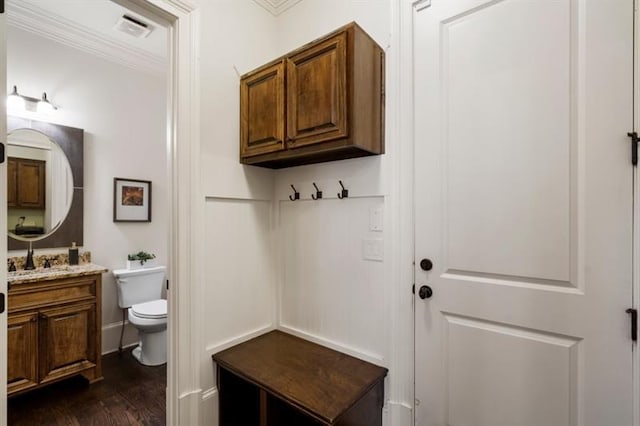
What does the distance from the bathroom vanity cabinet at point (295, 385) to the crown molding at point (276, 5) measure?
85.8 inches

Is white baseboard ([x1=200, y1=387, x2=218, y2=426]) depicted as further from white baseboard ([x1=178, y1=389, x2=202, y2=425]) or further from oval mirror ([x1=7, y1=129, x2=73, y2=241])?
oval mirror ([x1=7, y1=129, x2=73, y2=241])

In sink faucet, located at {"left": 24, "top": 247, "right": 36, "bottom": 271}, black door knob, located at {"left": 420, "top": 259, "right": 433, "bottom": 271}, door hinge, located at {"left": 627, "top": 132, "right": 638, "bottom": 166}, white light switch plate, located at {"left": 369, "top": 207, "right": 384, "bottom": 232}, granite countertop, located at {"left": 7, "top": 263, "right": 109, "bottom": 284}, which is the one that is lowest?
granite countertop, located at {"left": 7, "top": 263, "right": 109, "bottom": 284}

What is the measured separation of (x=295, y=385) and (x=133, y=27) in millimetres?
2914

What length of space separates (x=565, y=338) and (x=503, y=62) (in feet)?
3.65

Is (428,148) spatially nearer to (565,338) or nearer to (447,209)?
(447,209)

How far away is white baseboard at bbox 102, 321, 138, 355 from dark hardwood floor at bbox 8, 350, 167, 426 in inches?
12.7

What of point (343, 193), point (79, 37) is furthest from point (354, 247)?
point (79, 37)

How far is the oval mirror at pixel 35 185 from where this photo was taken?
2287mm

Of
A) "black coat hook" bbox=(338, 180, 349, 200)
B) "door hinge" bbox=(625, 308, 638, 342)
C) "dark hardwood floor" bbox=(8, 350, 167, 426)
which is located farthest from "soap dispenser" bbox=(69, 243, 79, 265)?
"door hinge" bbox=(625, 308, 638, 342)

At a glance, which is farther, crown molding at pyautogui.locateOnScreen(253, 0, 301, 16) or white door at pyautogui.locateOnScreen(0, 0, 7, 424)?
crown molding at pyautogui.locateOnScreen(253, 0, 301, 16)

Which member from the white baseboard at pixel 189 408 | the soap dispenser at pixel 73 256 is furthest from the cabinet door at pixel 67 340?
the white baseboard at pixel 189 408

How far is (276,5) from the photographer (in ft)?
6.55

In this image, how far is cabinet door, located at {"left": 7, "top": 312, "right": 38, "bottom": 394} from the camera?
192 cm

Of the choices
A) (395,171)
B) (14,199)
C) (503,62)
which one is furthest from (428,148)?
(14,199)
